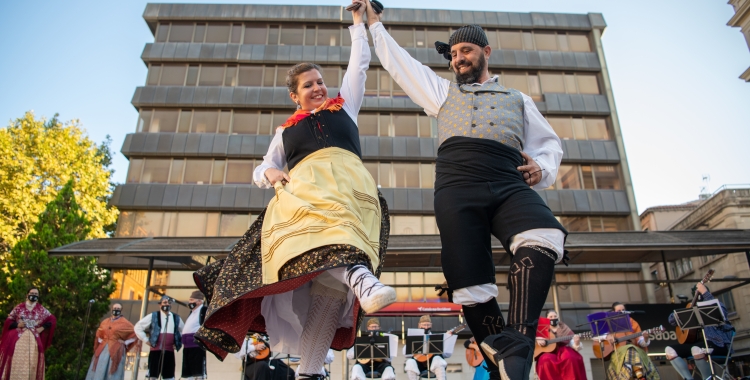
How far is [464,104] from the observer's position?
8.80 feet

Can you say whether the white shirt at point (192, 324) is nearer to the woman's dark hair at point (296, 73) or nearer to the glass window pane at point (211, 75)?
the woman's dark hair at point (296, 73)

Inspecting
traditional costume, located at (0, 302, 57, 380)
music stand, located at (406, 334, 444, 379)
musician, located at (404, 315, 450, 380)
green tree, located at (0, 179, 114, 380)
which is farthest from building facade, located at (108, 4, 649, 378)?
traditional costume, located at (0, 302, 57, 380)

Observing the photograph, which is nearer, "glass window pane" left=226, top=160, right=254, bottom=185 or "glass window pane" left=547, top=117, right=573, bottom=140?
"glass window pane" left=226, top=160, right=254, bottom=185

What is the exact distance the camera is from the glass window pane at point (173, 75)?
1026 inches

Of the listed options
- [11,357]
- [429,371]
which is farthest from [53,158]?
[429,371]

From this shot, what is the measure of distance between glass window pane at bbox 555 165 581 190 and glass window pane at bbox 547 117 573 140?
1564mm

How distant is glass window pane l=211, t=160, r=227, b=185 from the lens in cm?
2434

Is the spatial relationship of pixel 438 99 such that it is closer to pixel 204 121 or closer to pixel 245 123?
pixel 245 123

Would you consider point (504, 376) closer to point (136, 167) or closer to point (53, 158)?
point (53, 158)

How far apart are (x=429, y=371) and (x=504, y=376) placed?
24.6 feet

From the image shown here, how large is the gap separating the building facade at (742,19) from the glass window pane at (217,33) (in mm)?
22737

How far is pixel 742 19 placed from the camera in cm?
1880

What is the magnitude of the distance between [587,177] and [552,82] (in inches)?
213

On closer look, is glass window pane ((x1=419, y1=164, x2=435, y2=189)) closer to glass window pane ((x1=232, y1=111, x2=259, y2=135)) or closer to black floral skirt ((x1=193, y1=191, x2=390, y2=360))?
glass window pane ((x1=232, y1=111, x2=259, y2=135))
